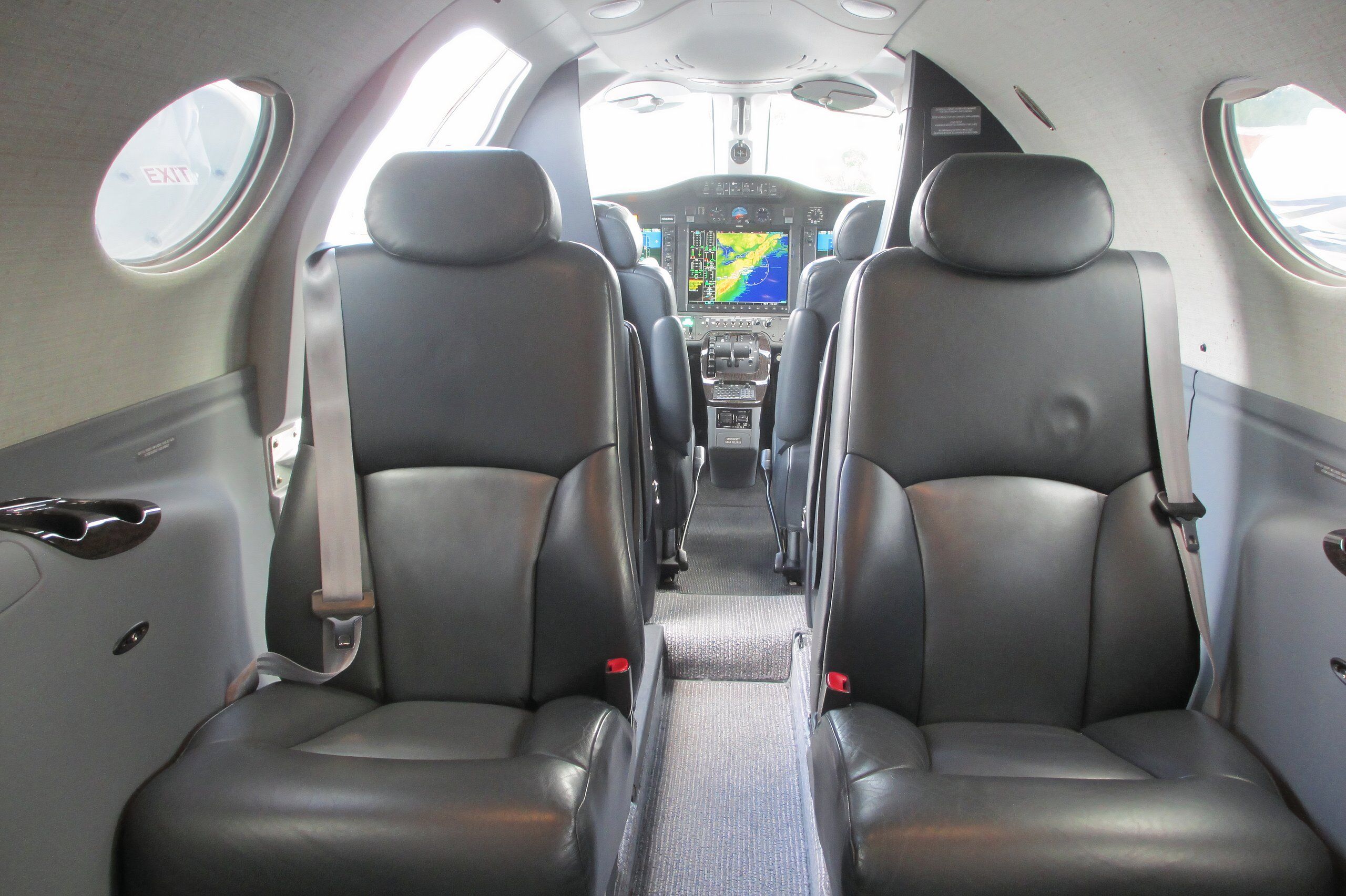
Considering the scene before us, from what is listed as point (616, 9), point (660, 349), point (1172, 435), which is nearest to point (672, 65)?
point (616, 9)

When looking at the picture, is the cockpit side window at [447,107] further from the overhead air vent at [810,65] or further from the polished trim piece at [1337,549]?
the polished trim piece at [1337,549]

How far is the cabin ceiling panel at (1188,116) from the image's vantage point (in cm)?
141

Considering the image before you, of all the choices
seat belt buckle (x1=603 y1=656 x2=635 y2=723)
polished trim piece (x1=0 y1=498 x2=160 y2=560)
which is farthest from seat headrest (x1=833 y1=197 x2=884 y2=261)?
polished trim piece (x1=0 y1=498 x2=160 y2=560)

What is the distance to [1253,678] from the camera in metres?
1.43

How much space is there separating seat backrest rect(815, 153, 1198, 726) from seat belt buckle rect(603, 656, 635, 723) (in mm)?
359

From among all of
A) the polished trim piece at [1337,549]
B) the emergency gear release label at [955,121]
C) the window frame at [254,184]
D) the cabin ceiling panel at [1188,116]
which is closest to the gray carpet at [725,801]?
the polished trim piece at [1337,549]

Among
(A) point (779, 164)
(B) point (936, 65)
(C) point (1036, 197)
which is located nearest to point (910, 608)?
(C) point (1036, 197)

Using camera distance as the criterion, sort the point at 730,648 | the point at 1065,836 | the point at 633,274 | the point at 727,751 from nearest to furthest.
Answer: the point at 1065,836, the point at 727,751, the point at 730,648, the point at 633,274

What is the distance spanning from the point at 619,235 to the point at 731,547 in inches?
55.8

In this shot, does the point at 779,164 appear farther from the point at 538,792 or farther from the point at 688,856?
the point at 538,792

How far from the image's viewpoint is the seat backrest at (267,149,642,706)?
145 cm

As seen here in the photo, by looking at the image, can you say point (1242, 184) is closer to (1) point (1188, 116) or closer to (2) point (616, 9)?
(1) point (1188, 116)

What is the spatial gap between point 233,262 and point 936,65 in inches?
101

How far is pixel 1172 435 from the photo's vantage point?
1.44 meters
